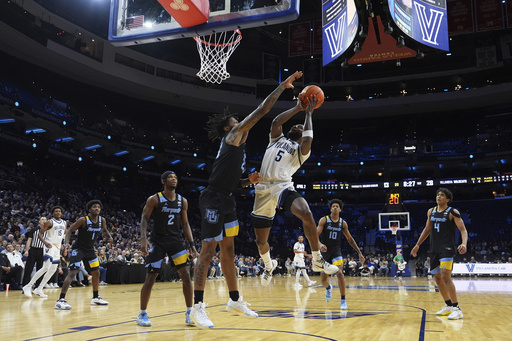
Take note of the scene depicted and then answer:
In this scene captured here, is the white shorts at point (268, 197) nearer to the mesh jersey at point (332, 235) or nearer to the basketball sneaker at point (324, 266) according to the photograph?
the basketball sneaker at point (324, 266)

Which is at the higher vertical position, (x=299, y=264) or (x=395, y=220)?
→ (x=395, y=220)

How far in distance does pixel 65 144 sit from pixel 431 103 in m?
26.3

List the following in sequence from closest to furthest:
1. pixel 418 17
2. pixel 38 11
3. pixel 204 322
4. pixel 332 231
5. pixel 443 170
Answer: pixel 204 322
pixel 332 231
pixel 418 17
pixel 38 11
pixel 443 170

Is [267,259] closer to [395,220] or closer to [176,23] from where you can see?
[176,23]

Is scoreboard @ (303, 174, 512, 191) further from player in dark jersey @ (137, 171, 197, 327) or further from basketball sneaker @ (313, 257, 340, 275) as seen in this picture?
player in dark jersey @ (137, 171, 197, 327)

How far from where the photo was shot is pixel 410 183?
35.6m

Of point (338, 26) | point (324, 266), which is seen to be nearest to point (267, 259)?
point (324, 266)

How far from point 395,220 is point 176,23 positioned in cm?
2518

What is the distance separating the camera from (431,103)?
35031 mm

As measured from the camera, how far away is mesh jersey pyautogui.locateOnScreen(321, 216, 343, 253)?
854cm

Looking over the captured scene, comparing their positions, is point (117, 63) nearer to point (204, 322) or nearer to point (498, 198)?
point (204, 322)

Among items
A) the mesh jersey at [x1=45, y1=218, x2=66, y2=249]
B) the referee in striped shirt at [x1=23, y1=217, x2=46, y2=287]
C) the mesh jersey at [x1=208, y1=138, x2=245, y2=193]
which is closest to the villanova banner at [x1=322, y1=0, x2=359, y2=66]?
the mesh jersey at [x1=208, y1=138, x2=245, y2=193]

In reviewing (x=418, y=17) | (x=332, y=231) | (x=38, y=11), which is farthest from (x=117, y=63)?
(x=332, y=231)

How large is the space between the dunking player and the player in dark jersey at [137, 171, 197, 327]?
38cm
